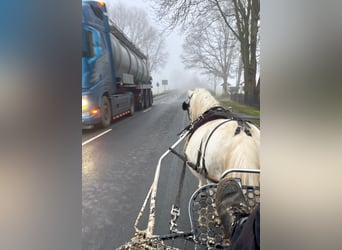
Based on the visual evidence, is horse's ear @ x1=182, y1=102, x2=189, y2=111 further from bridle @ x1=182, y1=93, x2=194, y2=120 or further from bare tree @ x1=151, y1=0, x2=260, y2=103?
bare tree @ x1=151, y1=0, x2=260, y2=103

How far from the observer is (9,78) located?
2.16 feet

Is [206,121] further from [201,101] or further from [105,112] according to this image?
[105,112]

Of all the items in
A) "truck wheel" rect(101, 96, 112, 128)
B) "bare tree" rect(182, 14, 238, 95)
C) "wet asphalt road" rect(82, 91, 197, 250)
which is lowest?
"wet asphalt road" rect(82, 91, 197, 250)

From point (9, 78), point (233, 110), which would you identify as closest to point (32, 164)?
point (9, 78)

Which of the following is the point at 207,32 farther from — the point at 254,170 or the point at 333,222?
the point at 333,222

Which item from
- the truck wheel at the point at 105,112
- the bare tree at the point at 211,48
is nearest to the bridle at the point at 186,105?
the bare tree at the point at 211,48

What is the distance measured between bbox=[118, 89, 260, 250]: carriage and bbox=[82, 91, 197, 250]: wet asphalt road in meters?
0.02

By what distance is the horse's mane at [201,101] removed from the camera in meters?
1.13

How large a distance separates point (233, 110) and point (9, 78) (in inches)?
30.5

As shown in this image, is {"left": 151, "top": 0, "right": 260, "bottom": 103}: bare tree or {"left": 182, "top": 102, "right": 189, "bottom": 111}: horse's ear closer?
{"left": 151, "top": 0, "right": 260, "bottom": 103}: bare tree

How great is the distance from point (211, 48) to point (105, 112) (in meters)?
0.45

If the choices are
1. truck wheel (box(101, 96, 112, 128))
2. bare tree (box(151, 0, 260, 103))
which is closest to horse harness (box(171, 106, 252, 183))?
bare tree (box(151, 0, 260, 103))

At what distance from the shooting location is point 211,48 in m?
1.14

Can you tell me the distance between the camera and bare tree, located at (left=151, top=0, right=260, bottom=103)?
104 cm
